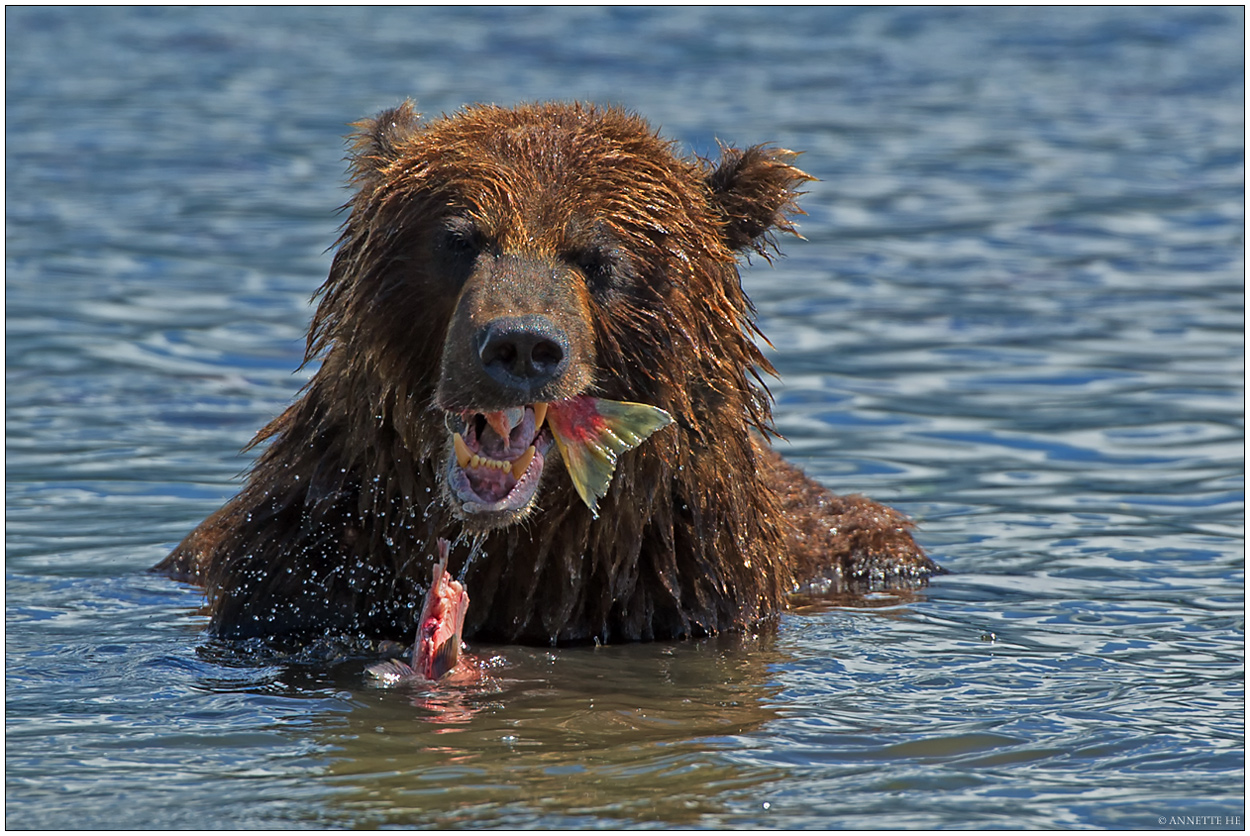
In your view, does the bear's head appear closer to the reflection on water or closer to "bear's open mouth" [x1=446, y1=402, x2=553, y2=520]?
"bear's open mouth" [x1=446, y1=402, x2=553, y2=520]

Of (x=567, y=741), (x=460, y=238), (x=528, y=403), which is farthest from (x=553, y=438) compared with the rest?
(x=567, y=741)

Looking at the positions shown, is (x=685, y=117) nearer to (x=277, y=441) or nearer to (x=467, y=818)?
(x=277, y=441)

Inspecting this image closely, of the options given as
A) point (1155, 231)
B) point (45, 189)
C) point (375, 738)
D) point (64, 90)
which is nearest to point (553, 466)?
point (375, 738)

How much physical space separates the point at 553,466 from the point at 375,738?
1049 mm

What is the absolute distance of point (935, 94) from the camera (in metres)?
21.4

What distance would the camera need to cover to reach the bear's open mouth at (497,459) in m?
5.66

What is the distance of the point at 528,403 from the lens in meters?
5.55

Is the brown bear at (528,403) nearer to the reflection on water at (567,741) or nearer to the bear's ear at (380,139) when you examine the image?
the bear's ear at (380,139)

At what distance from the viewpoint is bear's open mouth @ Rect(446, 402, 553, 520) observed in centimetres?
566

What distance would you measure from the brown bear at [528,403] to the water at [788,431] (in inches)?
10.3

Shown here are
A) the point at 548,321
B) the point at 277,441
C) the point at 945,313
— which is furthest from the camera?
the point at 945,313

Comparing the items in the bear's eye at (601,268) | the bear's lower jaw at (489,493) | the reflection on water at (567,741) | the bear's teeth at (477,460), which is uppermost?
the bear's eye at (601,268)

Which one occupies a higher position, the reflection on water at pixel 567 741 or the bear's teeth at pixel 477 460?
the bear's teeth at pixel 477 460

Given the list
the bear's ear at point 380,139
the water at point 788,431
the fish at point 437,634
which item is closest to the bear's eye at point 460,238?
the bear's ear at point 380,139
